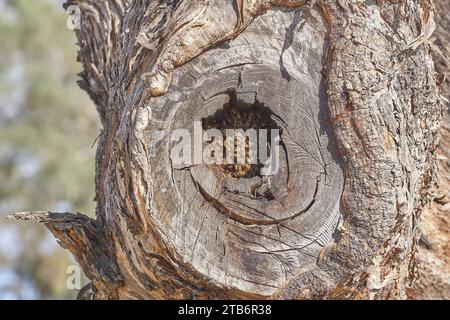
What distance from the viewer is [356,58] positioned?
2.31 metres

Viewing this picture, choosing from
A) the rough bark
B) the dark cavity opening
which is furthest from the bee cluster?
the rough bark

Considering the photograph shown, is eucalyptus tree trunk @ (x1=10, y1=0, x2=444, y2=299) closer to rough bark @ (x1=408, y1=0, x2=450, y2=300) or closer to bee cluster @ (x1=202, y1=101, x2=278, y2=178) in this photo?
Result: bee cluster @ (x1=202, y1=101, x2=278, y2=178)

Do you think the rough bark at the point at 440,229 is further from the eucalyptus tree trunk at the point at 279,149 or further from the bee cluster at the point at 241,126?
the bee cluster at the point at 241,126

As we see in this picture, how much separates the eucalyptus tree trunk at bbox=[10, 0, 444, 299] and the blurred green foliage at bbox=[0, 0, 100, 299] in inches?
400

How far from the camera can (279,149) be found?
2.33m

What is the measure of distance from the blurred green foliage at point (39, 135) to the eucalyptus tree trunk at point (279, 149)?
10.2 metres

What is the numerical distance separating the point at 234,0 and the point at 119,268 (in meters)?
0.89

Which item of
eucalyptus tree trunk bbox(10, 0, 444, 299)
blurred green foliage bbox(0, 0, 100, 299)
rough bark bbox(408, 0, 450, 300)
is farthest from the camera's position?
blurred green foliage bbox(0, 0, 100, 299)

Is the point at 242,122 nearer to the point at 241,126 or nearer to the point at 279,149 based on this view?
the point at 241,126

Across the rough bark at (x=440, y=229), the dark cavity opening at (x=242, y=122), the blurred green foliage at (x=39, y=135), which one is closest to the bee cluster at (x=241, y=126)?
the dark cavity opening at (x=242, y=122)

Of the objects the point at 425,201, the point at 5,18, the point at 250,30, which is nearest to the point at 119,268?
the point at 250,30

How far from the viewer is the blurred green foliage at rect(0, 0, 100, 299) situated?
1321 cm

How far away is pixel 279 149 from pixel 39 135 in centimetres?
1245
